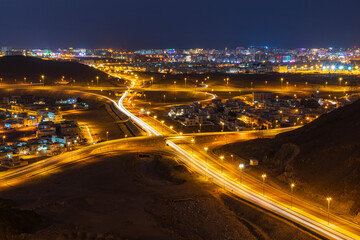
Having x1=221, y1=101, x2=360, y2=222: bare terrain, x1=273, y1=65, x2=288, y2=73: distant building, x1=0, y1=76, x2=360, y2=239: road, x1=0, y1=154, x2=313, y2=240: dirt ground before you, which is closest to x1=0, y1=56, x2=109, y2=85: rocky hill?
x1=0, y1=76, x2=360, y2=239: road

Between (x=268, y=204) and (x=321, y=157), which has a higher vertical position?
(x=321, y=157)

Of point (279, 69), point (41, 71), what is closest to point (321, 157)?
point (41, 71)

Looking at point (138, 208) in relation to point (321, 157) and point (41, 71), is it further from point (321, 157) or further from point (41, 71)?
point (41, 71)

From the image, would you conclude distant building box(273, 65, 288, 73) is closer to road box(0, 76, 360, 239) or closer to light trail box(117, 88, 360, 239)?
road box(0, 76, 360, 239)

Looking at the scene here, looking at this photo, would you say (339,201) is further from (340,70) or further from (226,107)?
(340,70)

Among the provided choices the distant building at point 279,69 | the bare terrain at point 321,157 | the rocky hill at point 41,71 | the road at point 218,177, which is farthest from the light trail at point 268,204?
the distant building at point 279,69

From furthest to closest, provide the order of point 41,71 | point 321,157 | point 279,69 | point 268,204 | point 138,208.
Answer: point 279,69, point 41,71, point 321,157, point 268,204, point 138,208

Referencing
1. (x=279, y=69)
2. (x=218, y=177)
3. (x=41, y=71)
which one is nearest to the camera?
(x=218, y=177)

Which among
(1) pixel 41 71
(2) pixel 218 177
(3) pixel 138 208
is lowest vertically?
(2) pixel 218 177

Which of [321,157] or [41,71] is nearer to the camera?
[321,157]

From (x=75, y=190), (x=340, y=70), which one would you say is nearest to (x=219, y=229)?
(x=75, y=190)
